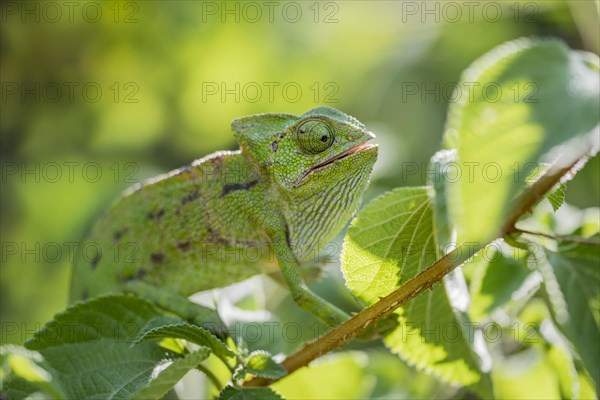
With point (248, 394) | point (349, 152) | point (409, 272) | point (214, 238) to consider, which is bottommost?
point (248, 394)

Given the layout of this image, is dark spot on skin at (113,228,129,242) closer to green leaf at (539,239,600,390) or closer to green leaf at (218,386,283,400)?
green leaf at (218,386,283,400)

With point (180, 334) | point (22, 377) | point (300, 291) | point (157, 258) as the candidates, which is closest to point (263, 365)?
point (180, 334)

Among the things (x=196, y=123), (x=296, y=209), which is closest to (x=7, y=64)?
(x=196, y=123)

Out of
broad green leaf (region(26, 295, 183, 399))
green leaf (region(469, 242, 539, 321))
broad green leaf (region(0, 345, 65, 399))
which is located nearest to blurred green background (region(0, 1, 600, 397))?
green leaf (region(469, 242, 539, 321))

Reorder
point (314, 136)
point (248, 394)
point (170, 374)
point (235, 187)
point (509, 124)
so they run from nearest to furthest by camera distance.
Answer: point (509, 124), point (170, 374), point (248, 394), point (314, 136), point (235, 187)

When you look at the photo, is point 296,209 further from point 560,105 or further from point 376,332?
point 560,105

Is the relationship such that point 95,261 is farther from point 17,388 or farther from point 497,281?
point 497,281

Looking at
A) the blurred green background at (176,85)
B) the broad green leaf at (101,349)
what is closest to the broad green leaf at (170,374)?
the broad green leaf at (101,349)
